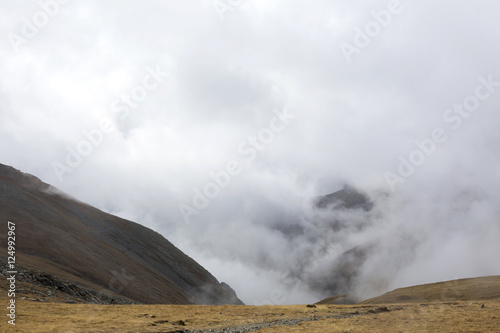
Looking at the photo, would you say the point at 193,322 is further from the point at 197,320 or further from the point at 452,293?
the point at 452,293

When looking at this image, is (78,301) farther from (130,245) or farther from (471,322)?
(130,245)

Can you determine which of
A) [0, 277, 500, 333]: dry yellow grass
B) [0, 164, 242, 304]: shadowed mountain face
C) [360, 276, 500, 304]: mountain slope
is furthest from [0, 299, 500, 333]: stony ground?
[360, 276, 500, 304]: mountain slope

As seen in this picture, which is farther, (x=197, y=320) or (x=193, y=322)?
(x=197, y=320)

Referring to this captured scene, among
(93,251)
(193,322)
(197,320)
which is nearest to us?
(193,322)

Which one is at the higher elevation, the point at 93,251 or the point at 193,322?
the point at 93,251

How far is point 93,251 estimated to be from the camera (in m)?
106

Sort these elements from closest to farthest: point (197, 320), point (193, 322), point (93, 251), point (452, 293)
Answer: point (193, 322) → point (197, 320) → point (93, 251) → point (452, 293)

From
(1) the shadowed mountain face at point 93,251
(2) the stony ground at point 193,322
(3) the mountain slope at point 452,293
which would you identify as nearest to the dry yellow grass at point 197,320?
(2) the stony ground at point 193,322

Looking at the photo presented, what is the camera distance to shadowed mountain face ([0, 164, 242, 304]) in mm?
82750

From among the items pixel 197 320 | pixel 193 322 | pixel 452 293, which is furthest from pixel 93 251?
pixel 452 293

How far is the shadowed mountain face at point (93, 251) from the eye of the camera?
8275 centimetres

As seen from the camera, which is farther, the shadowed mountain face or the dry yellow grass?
the shadowed mountain face

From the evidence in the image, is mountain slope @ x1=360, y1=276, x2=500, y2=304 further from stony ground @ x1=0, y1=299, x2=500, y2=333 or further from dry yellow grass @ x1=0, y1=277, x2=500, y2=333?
stony ground @ x1=0, y1=299, x2=500, y2=333

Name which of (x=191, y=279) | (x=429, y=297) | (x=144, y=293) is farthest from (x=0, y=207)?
(x=429, y=297)
